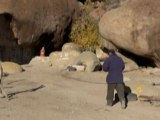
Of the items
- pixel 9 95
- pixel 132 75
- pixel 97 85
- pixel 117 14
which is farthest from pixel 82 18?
pixel 9 95

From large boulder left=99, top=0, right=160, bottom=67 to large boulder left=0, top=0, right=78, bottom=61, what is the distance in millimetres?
3387

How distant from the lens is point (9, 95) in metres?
15.3

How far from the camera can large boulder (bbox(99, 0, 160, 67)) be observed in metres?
19.5

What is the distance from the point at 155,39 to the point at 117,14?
2.03 meters

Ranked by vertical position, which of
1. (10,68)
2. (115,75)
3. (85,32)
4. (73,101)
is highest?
(85,32)

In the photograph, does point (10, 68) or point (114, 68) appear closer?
point (114, 68)

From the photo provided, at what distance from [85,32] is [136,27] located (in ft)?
17.0

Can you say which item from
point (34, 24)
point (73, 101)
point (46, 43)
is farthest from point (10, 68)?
point (73, 101)

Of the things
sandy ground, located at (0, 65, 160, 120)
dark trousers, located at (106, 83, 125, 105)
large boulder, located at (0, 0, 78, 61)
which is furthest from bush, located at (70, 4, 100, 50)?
dark trousers, located at (106, 83, 125, 105)

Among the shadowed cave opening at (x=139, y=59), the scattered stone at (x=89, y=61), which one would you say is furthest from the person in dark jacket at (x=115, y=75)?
the shadowed cave opening at (x=139, y=59)

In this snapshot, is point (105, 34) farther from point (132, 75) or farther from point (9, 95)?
point (9, 95)

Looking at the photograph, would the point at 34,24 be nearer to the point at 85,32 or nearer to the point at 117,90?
the point at 85,32

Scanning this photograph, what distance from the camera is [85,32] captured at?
80.9 ft

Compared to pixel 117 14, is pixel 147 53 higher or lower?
lower
